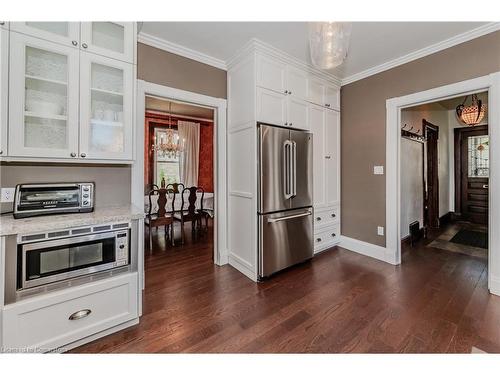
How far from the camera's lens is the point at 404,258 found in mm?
3305

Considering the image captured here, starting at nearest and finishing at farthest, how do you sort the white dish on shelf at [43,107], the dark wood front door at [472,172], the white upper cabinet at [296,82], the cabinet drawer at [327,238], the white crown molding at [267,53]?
Result: the white dish on shelf at [43,107] → the white crown molding at [267,53] → the white upper cabinet at [296,82] → the cabinet drawer at [327,238] → the dark wood front door at [472,172]

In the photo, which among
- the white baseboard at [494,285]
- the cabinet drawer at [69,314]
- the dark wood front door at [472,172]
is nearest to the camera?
the cabinet drawer at [69,314]

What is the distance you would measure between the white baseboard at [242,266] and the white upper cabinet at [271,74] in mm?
2095

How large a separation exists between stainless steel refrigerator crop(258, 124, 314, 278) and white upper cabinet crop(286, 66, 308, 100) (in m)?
0.54

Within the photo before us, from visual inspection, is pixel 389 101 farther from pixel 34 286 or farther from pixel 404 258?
pixel 34 286

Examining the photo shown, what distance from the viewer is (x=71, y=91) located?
172 centimetres

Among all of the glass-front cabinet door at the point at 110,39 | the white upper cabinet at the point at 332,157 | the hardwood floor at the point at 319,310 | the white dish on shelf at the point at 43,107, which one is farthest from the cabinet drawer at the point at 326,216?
the white dish on shelf at the point at 43,107

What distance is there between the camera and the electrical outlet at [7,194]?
176cm

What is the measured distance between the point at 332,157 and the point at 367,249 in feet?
4.76

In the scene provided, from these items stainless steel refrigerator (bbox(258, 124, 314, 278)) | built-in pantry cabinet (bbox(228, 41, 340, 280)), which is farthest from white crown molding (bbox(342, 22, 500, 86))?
stainless steel refrigerator (bbox(258, 124, 314, 278))

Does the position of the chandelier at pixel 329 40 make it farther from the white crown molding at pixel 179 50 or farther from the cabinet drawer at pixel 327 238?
the cabinet drawer at pixel 327 238

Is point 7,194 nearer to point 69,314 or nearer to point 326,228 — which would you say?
point 69,314
